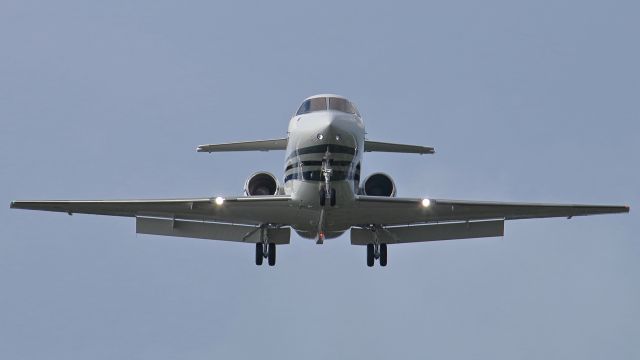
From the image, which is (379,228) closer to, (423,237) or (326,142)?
(423,237)

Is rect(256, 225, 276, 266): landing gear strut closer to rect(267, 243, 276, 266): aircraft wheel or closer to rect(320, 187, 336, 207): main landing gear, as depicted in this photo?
rect(267, 243, 276, 266): aircraft wheel

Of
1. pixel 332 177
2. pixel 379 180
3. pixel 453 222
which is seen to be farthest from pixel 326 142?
pixel 453 222

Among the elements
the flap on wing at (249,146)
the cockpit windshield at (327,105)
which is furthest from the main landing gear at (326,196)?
the flap on wing at (249,146)

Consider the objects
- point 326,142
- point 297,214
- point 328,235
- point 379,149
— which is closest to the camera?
point 326,142

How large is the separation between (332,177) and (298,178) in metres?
0.96

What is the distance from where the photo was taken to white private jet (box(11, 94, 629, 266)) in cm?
3053

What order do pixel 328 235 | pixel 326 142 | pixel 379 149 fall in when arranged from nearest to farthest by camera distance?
pixel 326 142 → pixel 328 235 → pixel 379 149

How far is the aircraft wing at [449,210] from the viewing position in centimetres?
3198

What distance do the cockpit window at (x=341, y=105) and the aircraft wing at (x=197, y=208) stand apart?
249 centimetres

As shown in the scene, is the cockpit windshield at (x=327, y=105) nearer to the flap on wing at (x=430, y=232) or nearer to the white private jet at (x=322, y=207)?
the white private jet at (x=322, y=207)

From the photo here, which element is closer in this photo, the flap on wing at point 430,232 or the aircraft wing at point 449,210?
the aircraft wing at point 449,210

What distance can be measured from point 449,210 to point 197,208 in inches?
257

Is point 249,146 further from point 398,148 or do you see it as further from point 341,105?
point 341,105

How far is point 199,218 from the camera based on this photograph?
114 feet
